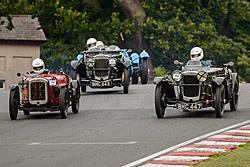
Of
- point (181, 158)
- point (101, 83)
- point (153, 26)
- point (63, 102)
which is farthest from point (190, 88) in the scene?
point (153, 26)

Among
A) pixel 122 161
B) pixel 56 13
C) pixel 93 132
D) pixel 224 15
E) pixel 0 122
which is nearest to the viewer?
pixel 122 161

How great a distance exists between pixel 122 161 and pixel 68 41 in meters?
38.3

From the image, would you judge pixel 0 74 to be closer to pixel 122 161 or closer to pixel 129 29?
pixel 129 29

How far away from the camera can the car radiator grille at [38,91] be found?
56.1 ft

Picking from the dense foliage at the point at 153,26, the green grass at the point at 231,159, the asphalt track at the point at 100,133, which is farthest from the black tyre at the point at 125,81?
the dense foliage at the point at 153,26

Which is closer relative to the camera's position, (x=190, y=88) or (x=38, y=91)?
(x=190, y=88)

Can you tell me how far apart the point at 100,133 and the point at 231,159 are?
4.29m

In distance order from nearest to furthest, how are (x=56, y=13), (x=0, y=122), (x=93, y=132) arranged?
(x=93, y=132)
(x=0, y=122)
(x=56, y=13)

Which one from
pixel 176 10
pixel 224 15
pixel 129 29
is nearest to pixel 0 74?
pixel 129 29

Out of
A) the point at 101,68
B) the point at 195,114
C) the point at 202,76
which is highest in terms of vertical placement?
the point at 101,68

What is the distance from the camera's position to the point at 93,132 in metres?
13.9

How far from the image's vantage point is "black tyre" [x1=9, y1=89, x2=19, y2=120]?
1673 cm

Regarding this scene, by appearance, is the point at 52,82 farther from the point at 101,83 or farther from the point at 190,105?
the point at 101,83

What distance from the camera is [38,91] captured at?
17.1m
